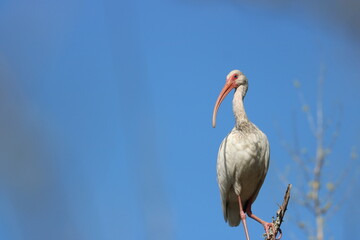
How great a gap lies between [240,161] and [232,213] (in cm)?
123

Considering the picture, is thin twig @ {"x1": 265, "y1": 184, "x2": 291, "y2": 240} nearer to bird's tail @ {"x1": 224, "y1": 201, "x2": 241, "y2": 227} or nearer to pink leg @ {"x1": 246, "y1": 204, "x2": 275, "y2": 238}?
pink leg @ {"x1": 246, "y1": 204, "x2": 275, "y2": 238}

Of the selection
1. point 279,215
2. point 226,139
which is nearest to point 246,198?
point 226,139

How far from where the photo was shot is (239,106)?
10.9m

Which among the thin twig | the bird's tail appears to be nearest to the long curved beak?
the bird's tail

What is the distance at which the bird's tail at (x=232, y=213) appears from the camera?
37.0ft

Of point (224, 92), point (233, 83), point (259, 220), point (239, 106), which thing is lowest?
point (259, 220)

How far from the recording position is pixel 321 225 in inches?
622

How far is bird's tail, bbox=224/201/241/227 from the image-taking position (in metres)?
11.3

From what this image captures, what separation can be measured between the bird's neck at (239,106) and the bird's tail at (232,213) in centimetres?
131

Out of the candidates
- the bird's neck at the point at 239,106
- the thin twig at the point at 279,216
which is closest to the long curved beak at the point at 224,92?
the bird's neck at the point at 239,106

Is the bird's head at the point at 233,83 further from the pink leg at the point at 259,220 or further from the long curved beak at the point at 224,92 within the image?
the pink leg at the point at 259,220

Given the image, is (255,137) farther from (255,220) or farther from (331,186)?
(331,186)

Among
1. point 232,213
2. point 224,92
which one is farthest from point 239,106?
point 232,213

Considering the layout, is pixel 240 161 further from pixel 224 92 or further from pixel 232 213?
pixel 224 92
